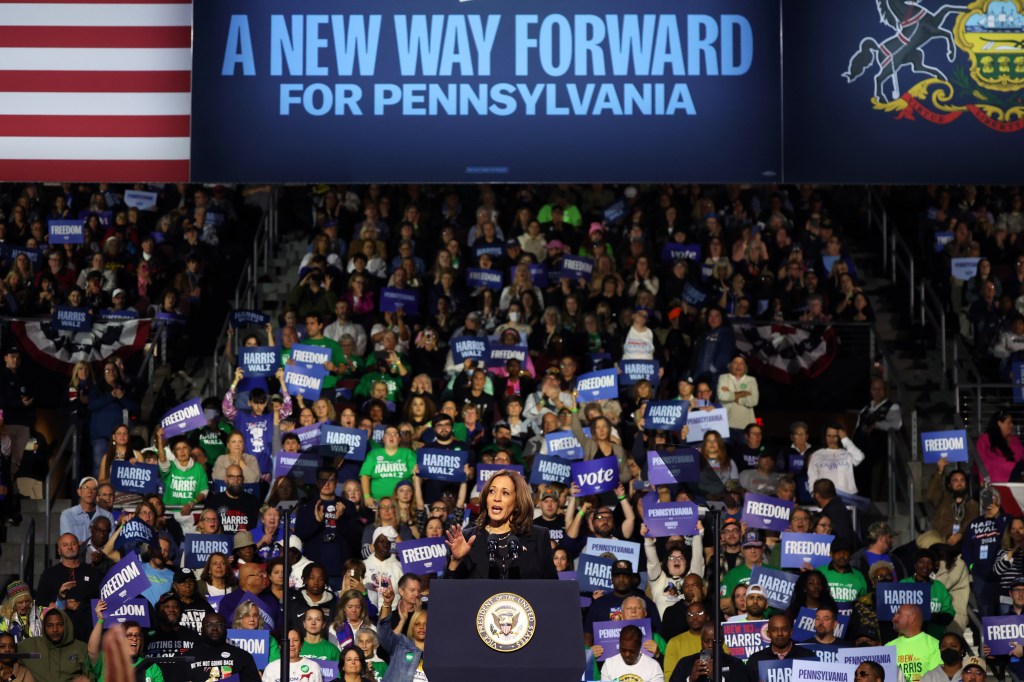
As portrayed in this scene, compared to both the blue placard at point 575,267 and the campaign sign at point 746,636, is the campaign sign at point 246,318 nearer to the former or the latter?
the blue placard at point 575,267

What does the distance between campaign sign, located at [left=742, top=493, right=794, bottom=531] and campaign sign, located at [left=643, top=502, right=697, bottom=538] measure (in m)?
0.57

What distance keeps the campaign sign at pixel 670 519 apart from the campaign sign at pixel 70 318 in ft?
21.3

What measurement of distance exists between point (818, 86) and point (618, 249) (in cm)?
632

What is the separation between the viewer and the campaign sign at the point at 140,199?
19.2 m

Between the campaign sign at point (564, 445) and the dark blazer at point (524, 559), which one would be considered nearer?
the dark blazer at point (524, 559)

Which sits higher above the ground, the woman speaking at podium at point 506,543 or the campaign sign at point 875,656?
the woman speaking at podium at point 506,543

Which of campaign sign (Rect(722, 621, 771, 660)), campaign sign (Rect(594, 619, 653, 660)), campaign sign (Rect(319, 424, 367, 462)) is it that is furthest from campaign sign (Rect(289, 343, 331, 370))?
campaign sign (Rect(722, 621, 771, 660))

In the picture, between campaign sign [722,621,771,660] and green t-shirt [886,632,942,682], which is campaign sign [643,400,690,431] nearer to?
campaign sign [722,621,771,660]

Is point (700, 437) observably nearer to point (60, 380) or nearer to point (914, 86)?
point (914, 86)

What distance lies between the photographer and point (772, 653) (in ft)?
35.8

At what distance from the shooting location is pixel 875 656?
10773 mm

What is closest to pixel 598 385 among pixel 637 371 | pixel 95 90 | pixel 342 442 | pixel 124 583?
pixel 637 371

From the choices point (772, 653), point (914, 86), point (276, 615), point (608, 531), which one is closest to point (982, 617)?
point (772, 653)

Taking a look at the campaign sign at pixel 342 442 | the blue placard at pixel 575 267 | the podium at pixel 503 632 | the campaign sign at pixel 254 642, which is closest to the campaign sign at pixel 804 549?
the campaign sign at pixel 342 442
